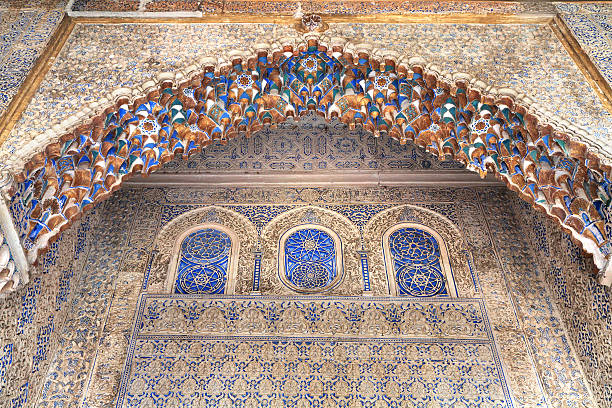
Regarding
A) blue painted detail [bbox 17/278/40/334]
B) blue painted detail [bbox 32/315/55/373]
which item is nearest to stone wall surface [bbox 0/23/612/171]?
blue painted detail [bbox 17/278/40/334]

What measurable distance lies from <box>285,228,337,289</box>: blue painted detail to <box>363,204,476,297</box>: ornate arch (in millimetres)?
363

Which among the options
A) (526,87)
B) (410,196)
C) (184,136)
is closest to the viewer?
(526,87)

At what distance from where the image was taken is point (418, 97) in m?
4.34

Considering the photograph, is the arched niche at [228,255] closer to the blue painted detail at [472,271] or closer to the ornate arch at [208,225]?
the ornate arch at [208,225]

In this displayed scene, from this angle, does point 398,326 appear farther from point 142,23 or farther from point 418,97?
point 142,23

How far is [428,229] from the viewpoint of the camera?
5.34m

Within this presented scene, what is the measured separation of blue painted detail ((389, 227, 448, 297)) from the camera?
4816mm

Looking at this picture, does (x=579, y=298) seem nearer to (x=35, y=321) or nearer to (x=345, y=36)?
(x=345, y=36)

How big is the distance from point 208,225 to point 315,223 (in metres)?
1.04

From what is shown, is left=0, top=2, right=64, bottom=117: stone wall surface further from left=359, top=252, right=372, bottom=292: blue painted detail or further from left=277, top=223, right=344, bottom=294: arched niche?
left=359, top=252, right=372, bottom=292: blue painted detail

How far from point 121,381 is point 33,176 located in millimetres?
1653

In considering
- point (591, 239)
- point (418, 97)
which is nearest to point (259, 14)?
point (418, 97)

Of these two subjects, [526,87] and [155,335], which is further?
[155,335]

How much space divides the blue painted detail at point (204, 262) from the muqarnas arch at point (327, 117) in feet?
3.80
